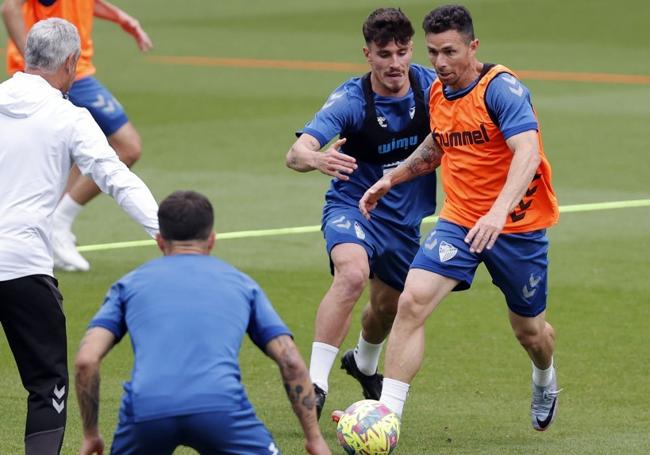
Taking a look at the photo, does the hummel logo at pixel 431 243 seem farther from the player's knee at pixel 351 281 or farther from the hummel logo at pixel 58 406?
the hummel logo at pixel 58 406

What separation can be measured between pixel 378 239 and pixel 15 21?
445cm

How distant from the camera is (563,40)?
2916 cm

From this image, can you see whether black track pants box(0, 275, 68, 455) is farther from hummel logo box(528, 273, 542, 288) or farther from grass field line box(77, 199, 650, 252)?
grass field line box(77, 199, 650, 252)

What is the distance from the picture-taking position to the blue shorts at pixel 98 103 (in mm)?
13617

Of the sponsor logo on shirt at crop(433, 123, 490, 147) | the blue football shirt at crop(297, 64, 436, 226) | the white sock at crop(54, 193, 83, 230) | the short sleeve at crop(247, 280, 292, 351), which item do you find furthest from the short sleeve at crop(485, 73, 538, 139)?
the white sock at crop(54, 193, 83, 230)

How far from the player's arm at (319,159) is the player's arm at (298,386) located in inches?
110

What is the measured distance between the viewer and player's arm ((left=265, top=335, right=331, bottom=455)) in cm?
664

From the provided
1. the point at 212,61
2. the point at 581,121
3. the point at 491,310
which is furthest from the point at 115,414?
the point at 212,61

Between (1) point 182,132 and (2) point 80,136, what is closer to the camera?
(2) point 80,136

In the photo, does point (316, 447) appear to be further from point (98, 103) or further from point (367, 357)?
point (98, 103)

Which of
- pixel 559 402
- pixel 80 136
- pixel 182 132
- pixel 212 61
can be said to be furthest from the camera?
pixel 212 61

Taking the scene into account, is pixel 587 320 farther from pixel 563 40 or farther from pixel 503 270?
pixel 563 40

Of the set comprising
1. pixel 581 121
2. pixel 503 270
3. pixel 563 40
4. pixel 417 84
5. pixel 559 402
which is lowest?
pixel 563 40

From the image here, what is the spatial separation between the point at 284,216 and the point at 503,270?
6831 millimetres
